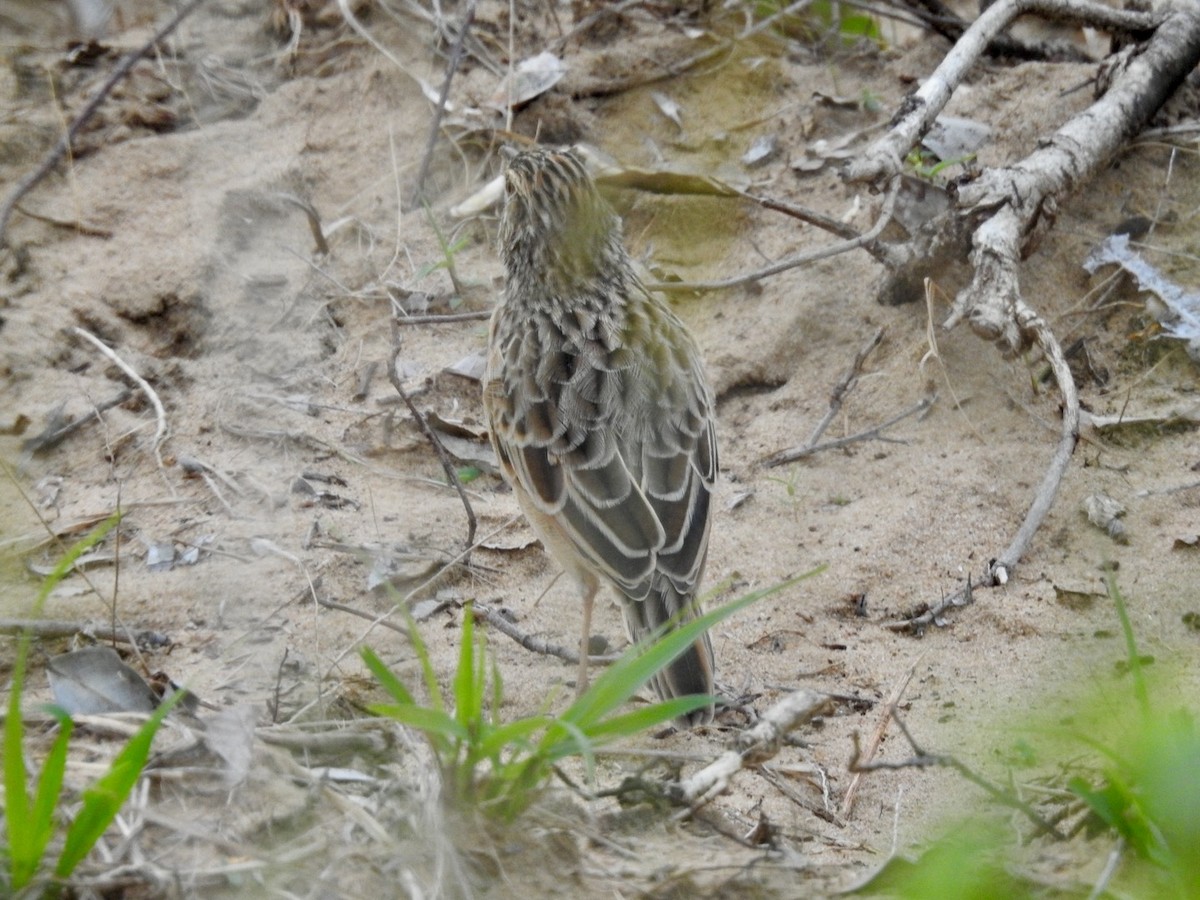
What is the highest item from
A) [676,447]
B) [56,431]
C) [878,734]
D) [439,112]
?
[439,112]

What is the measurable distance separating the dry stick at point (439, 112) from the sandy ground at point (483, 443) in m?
0.11

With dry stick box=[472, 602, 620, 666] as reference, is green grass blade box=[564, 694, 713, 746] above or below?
above

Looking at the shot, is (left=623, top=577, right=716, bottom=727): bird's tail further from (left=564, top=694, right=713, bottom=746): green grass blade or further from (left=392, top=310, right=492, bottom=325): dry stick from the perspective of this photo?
(left=392, top=310, right=492, bottom=325): dry stick

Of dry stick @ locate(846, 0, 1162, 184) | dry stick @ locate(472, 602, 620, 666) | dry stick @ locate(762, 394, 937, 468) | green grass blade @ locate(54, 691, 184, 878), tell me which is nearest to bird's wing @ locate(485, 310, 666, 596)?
dry stick @ locate(472, 602, 620, 666)

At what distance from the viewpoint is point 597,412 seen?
517 cm

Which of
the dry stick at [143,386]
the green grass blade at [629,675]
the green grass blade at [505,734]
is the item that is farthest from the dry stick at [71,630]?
the green grass blade at [629,675]

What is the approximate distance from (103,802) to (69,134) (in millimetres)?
4952

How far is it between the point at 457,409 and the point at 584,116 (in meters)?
2.18

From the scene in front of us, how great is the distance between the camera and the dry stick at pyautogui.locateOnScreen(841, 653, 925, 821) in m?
4.26

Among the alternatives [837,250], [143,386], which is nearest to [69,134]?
[143,386]

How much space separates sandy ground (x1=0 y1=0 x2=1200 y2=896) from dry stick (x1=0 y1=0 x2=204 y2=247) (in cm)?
12

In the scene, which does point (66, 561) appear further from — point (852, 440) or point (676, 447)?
point (852, 440)

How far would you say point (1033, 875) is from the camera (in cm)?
323

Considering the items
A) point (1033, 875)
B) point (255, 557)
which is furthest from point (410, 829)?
point (255, 557)
